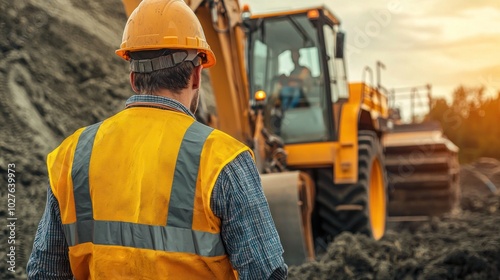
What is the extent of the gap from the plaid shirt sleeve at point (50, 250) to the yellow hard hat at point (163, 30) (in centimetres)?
51

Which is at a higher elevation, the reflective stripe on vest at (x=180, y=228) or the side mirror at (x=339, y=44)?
the side mirror at (x=339, y=44)

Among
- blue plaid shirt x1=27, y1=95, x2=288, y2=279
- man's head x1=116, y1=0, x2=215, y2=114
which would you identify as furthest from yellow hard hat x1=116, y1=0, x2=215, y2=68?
blue plaid shirt x1=27, y1=95, x2=288, y2=279

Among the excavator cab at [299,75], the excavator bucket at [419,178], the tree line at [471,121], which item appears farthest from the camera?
the tree line at [471,121]

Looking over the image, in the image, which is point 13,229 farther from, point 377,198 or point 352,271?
point 377,198

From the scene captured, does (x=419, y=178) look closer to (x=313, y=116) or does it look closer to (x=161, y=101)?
(x=313, y=116)

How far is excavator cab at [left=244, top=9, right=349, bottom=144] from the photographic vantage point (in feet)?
26.5

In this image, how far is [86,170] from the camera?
199 centimetres

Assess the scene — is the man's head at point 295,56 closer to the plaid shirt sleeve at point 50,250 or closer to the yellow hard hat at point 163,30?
the yellow hard hat at point 163,30

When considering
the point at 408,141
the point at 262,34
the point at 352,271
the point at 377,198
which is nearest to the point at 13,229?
the point at 352,271

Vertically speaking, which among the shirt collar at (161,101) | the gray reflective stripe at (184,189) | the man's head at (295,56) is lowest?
the gray reflective stripe at (184,189)

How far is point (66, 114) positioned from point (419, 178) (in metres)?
7.05

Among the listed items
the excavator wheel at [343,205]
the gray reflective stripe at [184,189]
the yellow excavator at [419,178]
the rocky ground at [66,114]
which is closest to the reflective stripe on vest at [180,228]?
the gray reflective stripe at [184,189]

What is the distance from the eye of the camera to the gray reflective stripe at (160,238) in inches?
73.9

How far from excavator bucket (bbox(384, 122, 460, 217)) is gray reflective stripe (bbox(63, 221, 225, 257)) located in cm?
994
